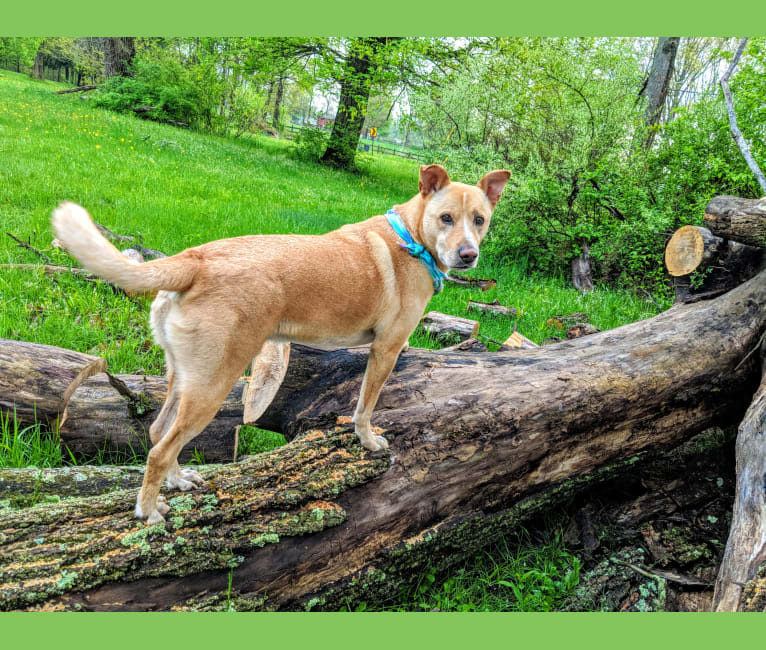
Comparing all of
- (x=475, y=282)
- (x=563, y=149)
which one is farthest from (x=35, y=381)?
(x=563, y=149)

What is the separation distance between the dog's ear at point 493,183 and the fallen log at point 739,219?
2.38 meters

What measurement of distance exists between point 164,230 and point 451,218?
238 inches

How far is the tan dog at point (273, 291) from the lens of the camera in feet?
8.96

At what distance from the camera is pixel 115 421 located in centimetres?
383

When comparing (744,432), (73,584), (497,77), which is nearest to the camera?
(73,584)

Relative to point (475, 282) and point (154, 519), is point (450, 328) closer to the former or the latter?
point (475, 282)

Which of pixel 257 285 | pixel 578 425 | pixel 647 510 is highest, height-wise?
pixel 257 285

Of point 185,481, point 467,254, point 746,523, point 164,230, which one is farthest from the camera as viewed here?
point 164,230

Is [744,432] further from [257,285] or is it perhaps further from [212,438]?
[212,438]

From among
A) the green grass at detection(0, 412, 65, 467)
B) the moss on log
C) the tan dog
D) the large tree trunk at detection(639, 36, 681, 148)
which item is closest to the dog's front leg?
the tan dog

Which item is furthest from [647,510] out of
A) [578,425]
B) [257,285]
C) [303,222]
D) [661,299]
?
[303,222]

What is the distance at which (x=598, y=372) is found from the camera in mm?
3951

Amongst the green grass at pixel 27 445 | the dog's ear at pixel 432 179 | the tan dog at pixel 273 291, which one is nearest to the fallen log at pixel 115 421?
the green grass at pixel 27 445

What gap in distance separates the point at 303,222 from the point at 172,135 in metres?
12.0
